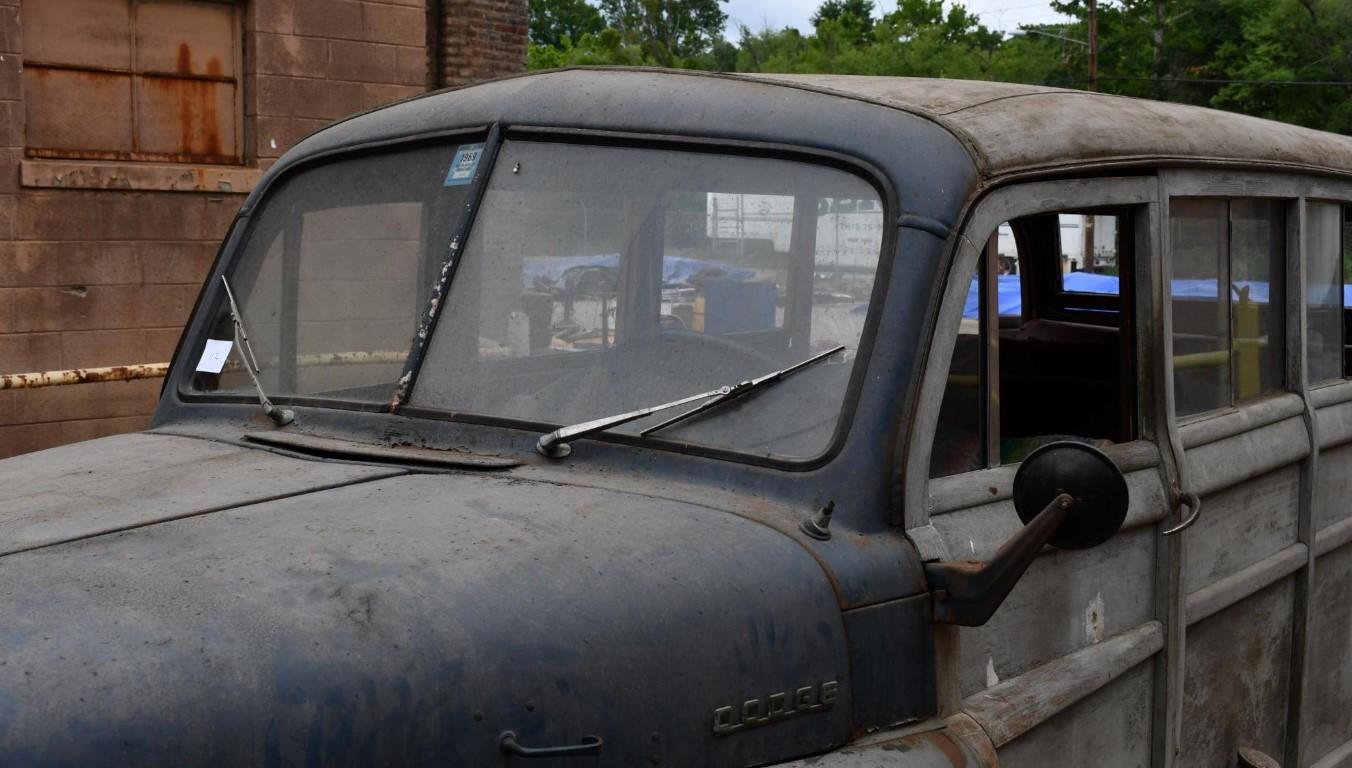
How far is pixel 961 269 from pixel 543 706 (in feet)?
3.68

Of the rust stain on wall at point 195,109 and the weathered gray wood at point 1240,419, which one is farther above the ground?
→ the rust stain on wall at point 195,109

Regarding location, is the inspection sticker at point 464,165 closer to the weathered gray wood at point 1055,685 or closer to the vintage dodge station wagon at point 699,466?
the vintage dodge station wagon at point 699,466

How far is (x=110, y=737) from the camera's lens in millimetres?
1743

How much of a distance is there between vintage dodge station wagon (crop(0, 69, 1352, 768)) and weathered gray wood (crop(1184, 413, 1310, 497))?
1 centimetres

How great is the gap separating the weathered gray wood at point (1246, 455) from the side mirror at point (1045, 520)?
0.98 m

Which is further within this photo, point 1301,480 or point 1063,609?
point 1301,480

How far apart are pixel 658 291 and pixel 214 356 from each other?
3.85 feet

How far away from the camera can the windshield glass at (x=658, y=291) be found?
270 cm

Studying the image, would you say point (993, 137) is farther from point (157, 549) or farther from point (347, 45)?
point (347, 45)

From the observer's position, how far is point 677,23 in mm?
68625

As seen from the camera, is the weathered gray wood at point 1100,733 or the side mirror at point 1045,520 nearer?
the side mirror at point 1045,520

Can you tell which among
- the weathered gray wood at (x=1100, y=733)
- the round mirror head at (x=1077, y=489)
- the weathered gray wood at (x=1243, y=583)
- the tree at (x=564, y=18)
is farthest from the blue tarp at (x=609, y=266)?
the tree at (x=564, y=18)

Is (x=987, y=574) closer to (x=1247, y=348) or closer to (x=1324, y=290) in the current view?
(x=1247, y=348)

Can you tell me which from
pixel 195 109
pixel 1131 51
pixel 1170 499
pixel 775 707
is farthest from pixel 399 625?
pixel 1131 51
